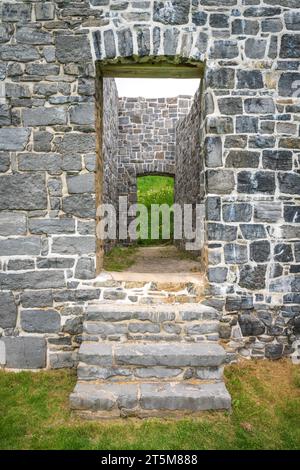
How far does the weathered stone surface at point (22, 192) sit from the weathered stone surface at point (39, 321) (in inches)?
48.7

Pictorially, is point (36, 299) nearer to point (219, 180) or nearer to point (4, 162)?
point (4, 162)

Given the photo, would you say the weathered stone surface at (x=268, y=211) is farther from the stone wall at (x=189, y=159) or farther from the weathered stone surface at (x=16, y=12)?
the weathered stone surface at (x=16, y=12)

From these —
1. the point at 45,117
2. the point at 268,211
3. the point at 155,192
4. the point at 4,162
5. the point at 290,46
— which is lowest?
the point at 155,192

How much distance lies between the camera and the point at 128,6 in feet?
12.7

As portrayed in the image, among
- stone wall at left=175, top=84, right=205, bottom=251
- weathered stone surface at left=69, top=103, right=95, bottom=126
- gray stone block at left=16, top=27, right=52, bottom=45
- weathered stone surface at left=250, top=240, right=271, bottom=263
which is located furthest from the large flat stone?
stone wall at left=175, top=84, right=205, bottom=251

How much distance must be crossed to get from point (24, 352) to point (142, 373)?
1.51 meters

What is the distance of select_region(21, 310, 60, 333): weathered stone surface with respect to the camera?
156 inches

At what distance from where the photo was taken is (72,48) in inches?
153

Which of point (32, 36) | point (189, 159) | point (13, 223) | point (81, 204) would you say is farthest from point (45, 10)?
point (189, 159)

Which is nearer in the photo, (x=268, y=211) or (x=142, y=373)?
(x=142, y=373)

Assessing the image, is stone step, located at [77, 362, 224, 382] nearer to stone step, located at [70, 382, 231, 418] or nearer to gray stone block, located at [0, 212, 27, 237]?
stone step, located at [70, 382, 231, 418]

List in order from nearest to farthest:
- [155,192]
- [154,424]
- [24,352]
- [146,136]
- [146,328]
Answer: [154,424] → [146,328] → [24,352] → [146,136] → [155,192]

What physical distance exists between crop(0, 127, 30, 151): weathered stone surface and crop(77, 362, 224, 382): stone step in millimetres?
2540

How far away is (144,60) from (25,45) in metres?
1.37
